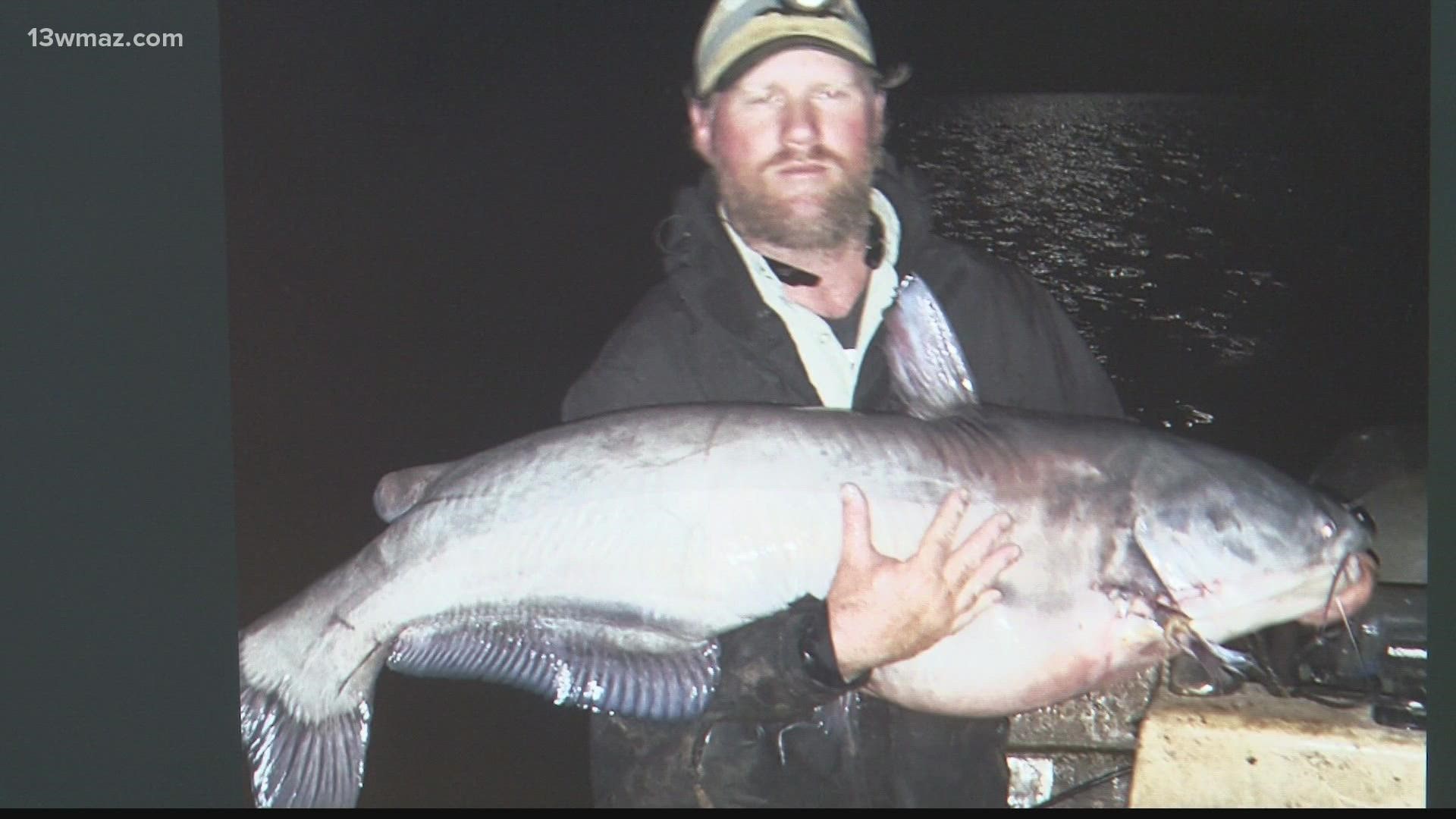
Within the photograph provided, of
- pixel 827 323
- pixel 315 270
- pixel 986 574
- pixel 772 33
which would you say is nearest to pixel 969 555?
pixel 986 574

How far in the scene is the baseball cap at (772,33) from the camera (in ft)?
7.63

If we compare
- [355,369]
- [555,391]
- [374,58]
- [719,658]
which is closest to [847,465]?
[719,658]

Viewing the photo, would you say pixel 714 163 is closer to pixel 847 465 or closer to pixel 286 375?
pixel 847 465

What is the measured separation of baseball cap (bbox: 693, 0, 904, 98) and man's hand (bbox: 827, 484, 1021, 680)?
0.77m

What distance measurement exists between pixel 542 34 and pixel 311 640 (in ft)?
3.78

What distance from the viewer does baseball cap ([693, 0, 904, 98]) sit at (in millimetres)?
2324

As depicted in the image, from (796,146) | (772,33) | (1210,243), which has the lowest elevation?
(1210,243)

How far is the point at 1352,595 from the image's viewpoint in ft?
7.46

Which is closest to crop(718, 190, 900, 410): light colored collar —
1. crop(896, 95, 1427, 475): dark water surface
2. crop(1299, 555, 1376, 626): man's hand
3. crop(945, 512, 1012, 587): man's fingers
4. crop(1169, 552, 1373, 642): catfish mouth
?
crop(896, 95, 1427, 475): dark water surface

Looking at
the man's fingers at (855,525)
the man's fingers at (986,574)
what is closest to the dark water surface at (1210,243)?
the man's fingers at (986,574)

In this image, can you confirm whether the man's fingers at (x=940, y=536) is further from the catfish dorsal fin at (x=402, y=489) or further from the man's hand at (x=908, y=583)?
the catfish dorsal fin at (x=402, y=489)

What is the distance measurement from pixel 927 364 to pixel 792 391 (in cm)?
23

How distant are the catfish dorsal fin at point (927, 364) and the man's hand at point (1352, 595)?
680mm

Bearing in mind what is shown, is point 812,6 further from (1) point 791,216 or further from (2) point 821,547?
(2) point 821,547
